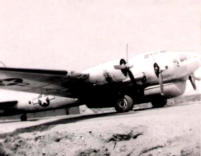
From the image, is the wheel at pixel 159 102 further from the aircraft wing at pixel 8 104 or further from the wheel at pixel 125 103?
the aircraft wing at pixel 8 104

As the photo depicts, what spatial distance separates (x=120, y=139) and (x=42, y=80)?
5341 millimetres

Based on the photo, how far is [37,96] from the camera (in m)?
18.3

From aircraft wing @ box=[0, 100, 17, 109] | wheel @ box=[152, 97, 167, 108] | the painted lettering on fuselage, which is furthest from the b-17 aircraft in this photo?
aircraft wing @ box=[0, 100, 17, 109]

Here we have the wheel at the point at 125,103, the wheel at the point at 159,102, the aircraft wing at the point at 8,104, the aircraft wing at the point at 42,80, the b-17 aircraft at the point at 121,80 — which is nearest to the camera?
the aircraft wing at the point at 42,80

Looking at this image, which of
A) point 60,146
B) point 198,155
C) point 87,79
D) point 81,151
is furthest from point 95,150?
point 87,79

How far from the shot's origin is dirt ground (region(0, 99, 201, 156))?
8594 mm

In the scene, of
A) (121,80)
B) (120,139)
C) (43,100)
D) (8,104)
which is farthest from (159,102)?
(8,104)

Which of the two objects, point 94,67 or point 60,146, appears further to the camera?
point 94,67

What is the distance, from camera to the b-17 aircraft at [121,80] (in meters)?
14.0

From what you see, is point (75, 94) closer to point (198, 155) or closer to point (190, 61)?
point (190, 61)

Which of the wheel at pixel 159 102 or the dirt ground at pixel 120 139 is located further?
the wheel at pixel 159 102

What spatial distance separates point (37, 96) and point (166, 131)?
10.1m

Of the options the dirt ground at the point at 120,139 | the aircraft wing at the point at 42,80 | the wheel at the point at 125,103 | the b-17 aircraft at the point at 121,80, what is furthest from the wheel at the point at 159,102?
the dirt ground at the point at 120,139

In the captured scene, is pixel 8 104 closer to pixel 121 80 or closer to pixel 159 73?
pixel 121 80
